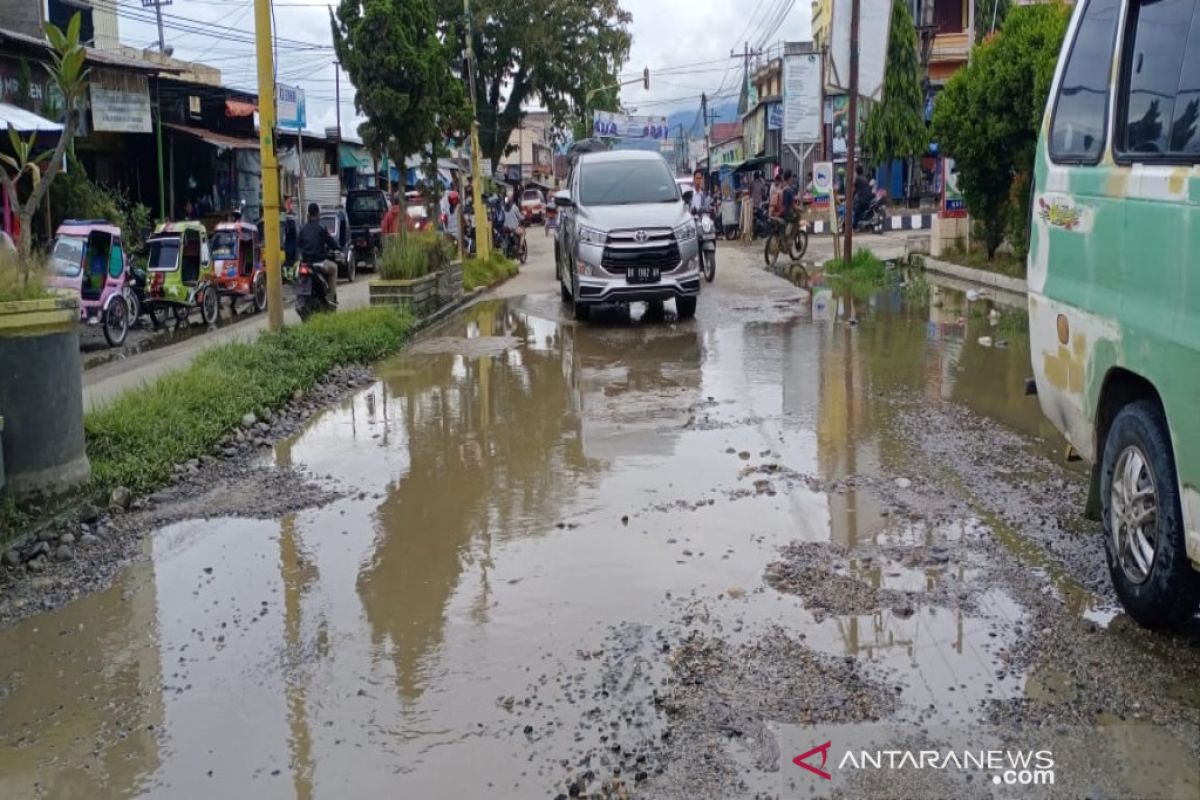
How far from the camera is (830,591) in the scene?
524 centimetres

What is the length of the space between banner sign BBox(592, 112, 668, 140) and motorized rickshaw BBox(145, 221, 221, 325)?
120ft

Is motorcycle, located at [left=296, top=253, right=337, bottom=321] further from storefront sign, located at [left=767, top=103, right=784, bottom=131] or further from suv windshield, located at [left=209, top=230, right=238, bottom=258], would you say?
storefront sign, located at [left=767, top=103, right=784, bottom=131]

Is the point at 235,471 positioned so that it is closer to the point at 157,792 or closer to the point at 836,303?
the point at 157,792

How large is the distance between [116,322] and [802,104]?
2016 centimetres

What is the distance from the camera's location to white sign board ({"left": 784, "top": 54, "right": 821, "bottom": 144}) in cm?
3014

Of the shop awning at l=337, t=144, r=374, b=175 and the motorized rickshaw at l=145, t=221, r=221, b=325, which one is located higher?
the shop awning at l=337, t=144, r=374, b=175

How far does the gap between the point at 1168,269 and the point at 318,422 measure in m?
7.14

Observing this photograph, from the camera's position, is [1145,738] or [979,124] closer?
[1145,738]

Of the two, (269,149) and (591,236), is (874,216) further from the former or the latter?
(269,149)

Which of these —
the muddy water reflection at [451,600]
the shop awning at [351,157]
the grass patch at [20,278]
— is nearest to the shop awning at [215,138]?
the shop awning at [351,157]

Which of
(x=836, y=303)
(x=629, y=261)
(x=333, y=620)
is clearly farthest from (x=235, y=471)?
(x=836, y=303)

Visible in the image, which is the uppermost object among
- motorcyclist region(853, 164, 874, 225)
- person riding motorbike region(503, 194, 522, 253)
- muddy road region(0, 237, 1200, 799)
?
motorcyclist region(853, 164, 874, 225)

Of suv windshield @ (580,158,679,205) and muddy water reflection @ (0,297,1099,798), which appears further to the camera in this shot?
suv windshield @ (580,158,679,205)

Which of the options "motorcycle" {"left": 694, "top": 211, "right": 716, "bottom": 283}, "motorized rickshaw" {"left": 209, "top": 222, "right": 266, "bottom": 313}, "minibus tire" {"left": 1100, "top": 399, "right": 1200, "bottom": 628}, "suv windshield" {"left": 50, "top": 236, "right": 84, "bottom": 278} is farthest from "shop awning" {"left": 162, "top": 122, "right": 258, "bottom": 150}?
"minibus tire" {"left": 1100, "top": 399, "right": 1200, "bottom": 628}
